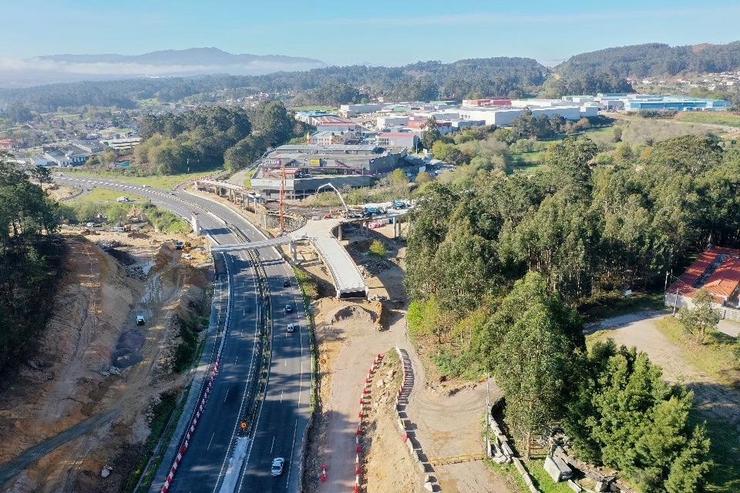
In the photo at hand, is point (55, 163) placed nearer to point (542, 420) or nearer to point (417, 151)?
point (417, 151)

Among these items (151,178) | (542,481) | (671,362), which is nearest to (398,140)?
(151,178)

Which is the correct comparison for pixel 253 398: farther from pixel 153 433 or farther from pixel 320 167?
pixel 320 167

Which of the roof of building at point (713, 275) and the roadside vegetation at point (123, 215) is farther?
the roadside vegetation at point (123, 215)

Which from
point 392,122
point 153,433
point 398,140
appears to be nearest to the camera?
point 153,433

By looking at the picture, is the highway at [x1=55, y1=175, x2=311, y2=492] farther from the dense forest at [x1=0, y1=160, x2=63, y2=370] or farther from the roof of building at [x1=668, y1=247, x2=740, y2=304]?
the roof of building at [x1=668, y1=247, x2=740, y2=304]

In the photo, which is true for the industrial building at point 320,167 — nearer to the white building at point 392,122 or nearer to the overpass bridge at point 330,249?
the overpass bridge at point 330,249

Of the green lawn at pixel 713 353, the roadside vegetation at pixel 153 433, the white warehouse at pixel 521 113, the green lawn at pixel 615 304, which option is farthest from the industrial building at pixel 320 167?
the green lawn at pixel 713 353

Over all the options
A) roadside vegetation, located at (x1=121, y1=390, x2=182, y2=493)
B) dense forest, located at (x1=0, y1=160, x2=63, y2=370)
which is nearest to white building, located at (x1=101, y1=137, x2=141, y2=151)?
dense forest, located at (x1=0, y1=160, x2=63, y2=370)
